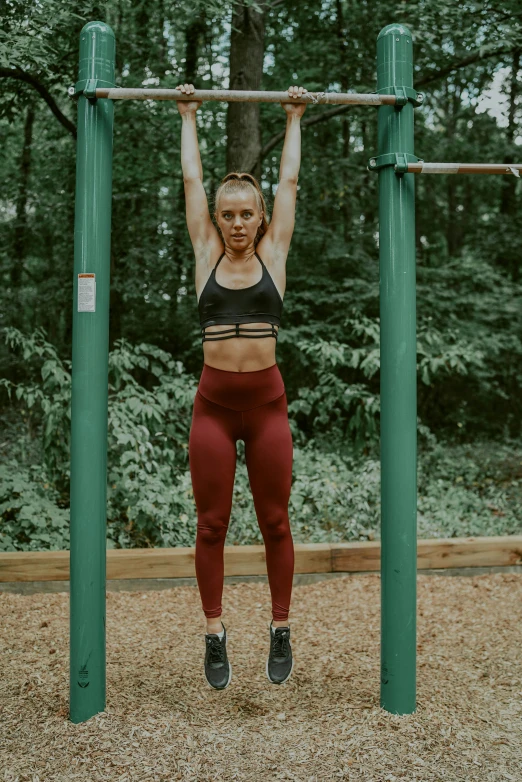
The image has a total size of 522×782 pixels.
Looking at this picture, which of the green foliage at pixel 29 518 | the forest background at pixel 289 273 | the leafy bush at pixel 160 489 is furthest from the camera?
the forest background at pixel 289 273

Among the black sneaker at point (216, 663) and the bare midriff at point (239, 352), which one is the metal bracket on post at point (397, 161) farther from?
the black sneaker at point (216, 663)

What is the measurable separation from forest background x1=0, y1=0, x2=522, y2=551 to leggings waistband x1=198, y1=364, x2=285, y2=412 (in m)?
2.04

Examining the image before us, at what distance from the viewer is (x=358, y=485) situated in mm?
5309

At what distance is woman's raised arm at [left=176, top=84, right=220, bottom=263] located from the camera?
2607 millimetres

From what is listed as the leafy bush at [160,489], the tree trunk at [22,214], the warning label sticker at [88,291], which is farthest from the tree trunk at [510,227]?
the warning label sticker at [88,291]

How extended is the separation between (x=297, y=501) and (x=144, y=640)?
1805mm

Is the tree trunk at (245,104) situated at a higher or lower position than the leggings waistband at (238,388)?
higher

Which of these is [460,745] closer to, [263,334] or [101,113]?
[263,334]

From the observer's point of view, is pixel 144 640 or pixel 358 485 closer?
pixel 144 640

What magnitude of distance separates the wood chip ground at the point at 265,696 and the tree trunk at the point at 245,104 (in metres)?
3.71

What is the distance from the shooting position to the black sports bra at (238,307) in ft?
8.48

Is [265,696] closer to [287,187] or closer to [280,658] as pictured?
[280,658]

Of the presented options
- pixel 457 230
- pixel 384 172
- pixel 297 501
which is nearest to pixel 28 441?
pixel 297 501

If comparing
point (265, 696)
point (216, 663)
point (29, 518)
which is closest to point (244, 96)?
point (216, 663)
